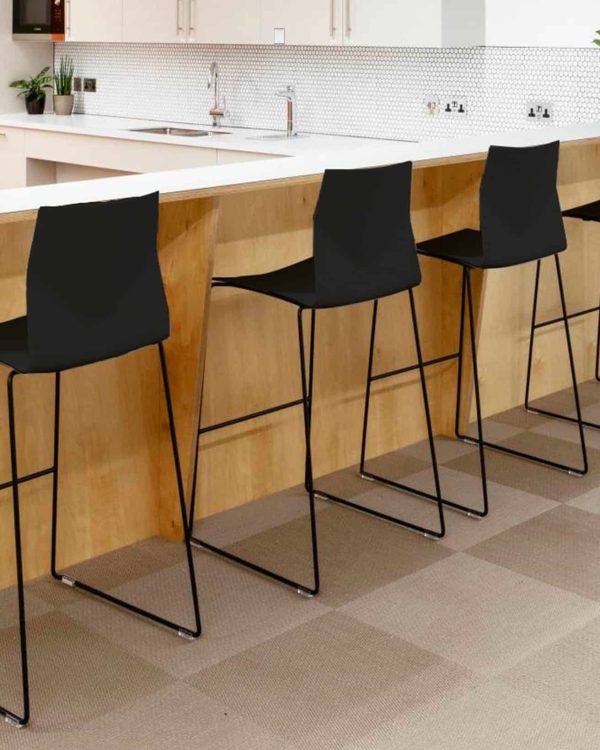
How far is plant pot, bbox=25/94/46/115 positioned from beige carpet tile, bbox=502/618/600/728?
5444 mm

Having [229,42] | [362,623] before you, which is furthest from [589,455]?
A: [229,42]

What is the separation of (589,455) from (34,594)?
2.05m

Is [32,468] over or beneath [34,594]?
over

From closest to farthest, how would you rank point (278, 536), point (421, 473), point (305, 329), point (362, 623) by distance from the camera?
point (362, 623), point (278, 536), point (305, 329), point (421, 473)

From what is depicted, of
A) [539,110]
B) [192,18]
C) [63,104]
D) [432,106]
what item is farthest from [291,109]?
[63,104]

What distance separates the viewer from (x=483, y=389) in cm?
453

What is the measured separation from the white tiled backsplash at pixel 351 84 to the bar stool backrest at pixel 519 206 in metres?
1.74

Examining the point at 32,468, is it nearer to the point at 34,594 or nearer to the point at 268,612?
the point at 34,594

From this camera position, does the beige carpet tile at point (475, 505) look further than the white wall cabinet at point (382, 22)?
No

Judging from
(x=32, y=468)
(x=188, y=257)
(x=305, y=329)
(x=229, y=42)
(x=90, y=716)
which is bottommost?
(x=90, y=716)

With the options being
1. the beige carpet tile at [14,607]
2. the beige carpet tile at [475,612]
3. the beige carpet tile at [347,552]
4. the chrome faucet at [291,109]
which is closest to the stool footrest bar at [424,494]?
the beige carpet tile at [347,552]

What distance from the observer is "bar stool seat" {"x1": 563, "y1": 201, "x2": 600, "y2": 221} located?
14.0 ft

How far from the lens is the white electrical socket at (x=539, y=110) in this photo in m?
5.41

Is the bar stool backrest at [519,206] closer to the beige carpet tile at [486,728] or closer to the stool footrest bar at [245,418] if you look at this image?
the stool footrest bar at [245,418]
